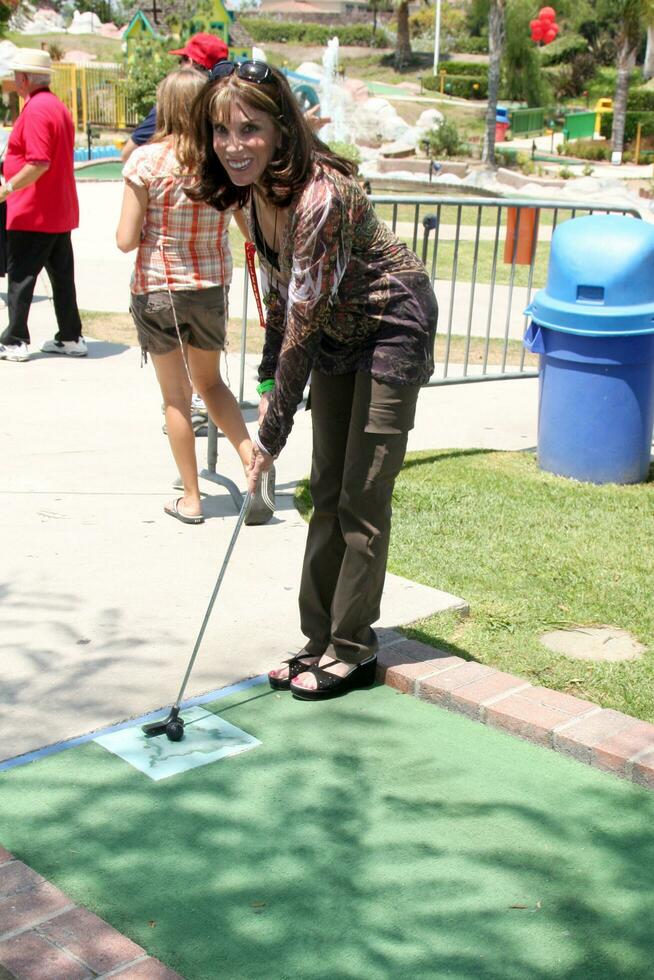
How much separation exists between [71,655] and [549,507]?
2522mm

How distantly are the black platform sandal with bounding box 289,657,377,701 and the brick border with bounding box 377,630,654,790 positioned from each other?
3.4 inches

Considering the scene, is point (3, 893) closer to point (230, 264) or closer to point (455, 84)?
point (230, 264)

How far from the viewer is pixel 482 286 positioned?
12.5m

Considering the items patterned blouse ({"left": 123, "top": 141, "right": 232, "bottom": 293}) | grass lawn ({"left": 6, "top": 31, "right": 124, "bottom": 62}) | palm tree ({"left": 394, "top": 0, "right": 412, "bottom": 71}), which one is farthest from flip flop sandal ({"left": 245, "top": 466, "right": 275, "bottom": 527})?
palm tree ({"left": 394, "top": 0, "right": 412, "bottom": 71})

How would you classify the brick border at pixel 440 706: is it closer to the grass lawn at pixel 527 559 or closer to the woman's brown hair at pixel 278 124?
the grass lawn at pixel 527 559

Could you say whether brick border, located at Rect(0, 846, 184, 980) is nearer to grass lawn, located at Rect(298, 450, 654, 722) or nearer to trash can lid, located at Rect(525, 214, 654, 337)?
grass lawn, located at Rect(298, 450, 654, 722)

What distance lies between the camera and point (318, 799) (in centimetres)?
311

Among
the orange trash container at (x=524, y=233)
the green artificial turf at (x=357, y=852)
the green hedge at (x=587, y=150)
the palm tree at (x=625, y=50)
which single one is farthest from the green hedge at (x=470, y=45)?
the green artificial turf at (x=357, y=852)

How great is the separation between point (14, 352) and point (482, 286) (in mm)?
5755

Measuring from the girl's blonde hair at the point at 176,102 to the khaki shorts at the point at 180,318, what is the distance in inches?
24.0

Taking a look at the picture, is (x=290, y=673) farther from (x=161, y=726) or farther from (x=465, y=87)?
(x=465, y=87)

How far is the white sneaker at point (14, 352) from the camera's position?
8250 mm

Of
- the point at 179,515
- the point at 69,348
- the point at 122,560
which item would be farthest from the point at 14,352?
the point at 122,560

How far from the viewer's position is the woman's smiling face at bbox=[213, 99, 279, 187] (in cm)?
303
